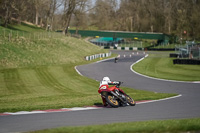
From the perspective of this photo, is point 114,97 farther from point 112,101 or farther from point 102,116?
point 102,116

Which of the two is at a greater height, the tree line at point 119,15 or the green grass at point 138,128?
the tree line at point 119,15

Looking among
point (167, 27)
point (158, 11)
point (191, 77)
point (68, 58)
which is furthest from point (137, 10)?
point (191, 77)

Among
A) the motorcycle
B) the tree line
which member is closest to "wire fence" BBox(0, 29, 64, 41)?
the tree line

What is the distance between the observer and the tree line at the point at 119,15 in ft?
278

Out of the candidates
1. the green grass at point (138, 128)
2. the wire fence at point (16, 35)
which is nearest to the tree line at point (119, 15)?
the wire fence at point (16, 35)

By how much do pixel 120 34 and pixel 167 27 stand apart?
28013mm

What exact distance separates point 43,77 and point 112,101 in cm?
2051

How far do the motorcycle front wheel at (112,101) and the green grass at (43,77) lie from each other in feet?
5.50

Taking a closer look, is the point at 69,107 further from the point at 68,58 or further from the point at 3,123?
the point at 68,58

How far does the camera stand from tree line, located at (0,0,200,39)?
8462 cm

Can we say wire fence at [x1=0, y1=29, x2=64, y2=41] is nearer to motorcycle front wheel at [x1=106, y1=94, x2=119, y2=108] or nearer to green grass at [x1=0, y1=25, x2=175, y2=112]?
green grass at [x1=0, y1=25, x2=175, y2=112]

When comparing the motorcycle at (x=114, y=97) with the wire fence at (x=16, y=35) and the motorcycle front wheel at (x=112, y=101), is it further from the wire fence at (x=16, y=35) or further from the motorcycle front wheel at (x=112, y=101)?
the wire fence at (x=16, y=35)

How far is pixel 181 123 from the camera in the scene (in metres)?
11.1

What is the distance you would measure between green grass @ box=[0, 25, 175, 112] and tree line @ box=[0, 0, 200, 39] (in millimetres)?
17878
